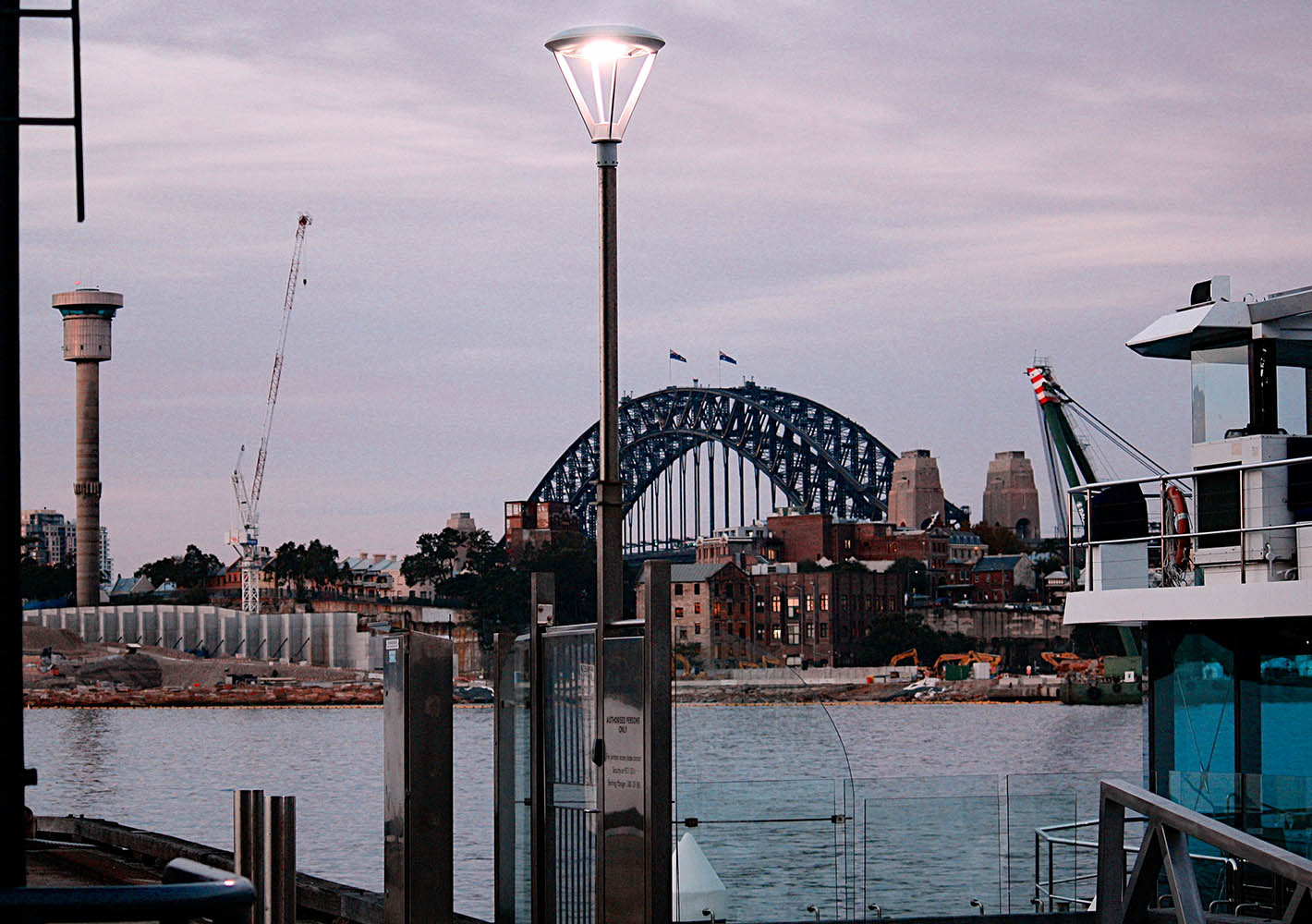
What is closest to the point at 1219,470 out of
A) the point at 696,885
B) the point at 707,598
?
the point at 696,885

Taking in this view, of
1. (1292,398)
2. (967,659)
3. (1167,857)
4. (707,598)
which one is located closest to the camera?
(1167,857)

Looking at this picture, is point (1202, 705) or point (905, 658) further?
point (905, 658)

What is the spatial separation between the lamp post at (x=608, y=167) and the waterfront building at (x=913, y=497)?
163m

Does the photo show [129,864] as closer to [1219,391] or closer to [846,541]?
[1219,391]

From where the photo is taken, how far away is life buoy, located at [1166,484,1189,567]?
1750cm

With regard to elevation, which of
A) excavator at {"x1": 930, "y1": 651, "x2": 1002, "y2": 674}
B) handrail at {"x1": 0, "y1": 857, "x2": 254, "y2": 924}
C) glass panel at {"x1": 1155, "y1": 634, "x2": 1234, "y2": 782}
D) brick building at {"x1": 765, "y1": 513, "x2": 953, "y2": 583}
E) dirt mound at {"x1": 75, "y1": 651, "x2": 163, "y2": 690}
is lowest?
dirt mound at {"x1": 75, "y1": 651, "x2": 163, "y2": 690}

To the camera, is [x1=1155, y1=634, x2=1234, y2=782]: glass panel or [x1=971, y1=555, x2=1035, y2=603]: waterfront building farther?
[x1=971, y1=555, x2=1035, y2=603]: waterfront building

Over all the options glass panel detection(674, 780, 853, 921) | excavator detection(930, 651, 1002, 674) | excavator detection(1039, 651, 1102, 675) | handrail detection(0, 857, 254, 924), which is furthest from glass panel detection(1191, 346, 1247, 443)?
excavator detection(930, 651, 1002, 674)

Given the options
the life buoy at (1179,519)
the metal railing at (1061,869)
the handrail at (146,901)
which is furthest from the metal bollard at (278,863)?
the life buoy at (1179,519)

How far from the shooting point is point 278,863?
10.1 metres

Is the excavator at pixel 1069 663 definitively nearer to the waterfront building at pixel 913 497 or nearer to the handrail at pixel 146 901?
the waterfront building at pixel 913 497

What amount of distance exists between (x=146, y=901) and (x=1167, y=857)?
5091mm

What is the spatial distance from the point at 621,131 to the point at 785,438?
161 meters

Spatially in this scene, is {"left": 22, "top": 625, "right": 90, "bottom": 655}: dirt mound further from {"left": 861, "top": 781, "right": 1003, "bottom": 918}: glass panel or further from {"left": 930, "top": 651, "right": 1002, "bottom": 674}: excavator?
{"left": 861, "top": 781, "right": 1003, "bottom": 918}: glass panel
